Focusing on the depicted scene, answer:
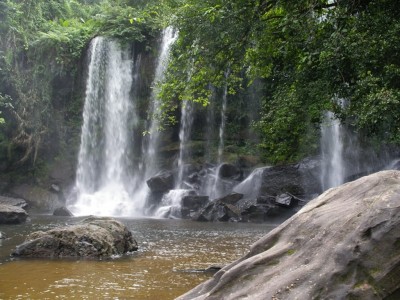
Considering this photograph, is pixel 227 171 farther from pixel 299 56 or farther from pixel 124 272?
Result: pixel 124 272

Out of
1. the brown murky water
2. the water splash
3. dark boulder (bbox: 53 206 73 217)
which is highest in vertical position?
the water splash

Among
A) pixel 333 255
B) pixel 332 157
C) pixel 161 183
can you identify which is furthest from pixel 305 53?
pixel 161 183

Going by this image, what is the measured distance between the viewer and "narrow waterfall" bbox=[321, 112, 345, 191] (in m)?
20.6

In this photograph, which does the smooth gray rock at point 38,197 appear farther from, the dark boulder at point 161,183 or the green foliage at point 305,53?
the green foliage at point 305,53

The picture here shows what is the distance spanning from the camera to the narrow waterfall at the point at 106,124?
2570 cm

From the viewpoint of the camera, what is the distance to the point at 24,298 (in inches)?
215

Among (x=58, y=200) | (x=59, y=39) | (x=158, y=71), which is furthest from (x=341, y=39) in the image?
(x=59, y=39)

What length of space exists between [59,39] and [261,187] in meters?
15.6

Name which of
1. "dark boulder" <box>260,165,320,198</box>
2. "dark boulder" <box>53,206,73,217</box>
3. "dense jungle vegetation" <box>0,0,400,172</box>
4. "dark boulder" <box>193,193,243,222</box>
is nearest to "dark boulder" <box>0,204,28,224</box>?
"dark boulder" <box>53,206,73,217</box>

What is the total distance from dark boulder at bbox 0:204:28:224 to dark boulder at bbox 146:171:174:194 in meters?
7.52

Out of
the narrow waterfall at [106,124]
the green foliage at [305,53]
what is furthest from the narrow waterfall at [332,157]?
the narrow waterfall at [106,124]

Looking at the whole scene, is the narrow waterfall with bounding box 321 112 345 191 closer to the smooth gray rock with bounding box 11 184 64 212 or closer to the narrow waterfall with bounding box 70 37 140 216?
the narrow waterfall with bounding box 70 37 140 216

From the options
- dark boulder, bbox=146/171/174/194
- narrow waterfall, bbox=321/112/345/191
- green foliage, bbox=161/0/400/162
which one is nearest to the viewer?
green foliage, bbox=161/0/400/162

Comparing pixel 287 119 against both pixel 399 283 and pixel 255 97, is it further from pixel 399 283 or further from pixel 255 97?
pixel 255 97
